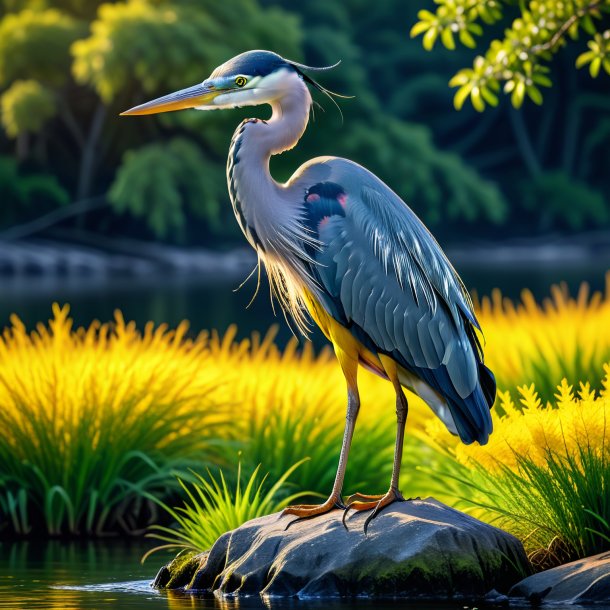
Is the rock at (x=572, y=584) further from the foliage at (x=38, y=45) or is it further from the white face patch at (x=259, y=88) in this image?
the foliage at (x=38, y=45)

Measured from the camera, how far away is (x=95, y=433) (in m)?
8.74

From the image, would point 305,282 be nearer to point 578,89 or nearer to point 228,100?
point 228,100

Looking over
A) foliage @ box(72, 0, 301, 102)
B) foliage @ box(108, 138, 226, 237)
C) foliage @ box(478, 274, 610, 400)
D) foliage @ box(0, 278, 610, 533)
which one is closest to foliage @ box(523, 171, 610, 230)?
foliage @ box(72, 0, 301, 102)

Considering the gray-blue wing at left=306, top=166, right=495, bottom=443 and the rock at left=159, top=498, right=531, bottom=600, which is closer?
the rock at left=159, top=498, right=531, bottom=600

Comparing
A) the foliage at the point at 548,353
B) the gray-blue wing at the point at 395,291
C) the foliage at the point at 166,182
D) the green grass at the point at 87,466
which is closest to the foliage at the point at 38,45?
the foliage at the point at 166,182

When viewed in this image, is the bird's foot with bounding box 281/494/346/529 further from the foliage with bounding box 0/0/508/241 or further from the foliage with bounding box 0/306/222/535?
the foliage with bounding box 0/0/508/241

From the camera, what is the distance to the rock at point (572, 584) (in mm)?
5930

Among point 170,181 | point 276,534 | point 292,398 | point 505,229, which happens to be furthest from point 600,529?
point 505,229

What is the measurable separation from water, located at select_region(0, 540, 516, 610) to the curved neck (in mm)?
1528

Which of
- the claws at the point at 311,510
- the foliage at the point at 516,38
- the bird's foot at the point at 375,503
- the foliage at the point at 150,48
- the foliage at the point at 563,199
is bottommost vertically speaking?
the foliage at the point at 563,199

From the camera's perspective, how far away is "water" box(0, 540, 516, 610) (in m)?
6.09

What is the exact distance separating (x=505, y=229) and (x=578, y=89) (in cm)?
623

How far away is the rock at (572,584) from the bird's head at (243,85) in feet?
7.27

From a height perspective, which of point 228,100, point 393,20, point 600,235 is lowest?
point 600,235
